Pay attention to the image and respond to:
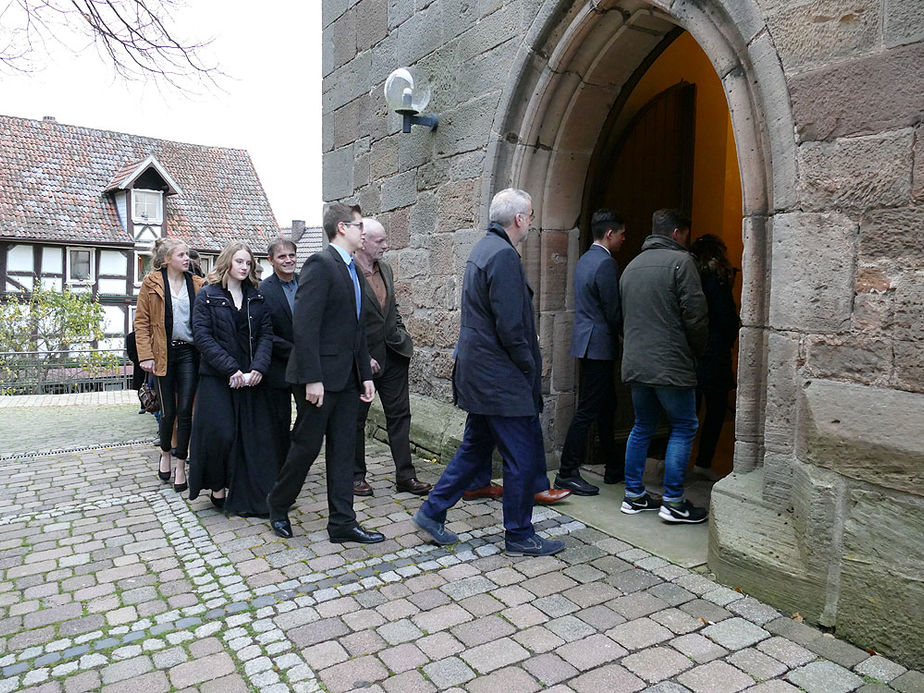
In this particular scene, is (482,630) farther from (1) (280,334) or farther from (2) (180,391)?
(2) (180,391)

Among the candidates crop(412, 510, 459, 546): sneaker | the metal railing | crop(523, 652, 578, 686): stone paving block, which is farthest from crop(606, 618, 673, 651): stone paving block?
the metal railing

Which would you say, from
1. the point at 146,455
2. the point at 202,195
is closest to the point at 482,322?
the point at 146,455

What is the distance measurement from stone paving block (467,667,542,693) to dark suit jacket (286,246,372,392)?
170 centimetres

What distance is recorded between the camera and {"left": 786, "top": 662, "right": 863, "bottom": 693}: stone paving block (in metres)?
2.56

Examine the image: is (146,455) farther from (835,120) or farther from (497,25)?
(835,120)

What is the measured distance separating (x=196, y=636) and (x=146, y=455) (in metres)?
3.68

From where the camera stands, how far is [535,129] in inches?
195

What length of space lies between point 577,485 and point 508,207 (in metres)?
1.88

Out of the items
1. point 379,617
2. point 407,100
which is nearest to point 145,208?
point 407,100

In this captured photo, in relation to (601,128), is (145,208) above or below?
above

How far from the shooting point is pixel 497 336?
144 inches

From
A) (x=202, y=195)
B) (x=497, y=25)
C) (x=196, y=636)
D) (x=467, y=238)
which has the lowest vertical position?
(x=196, y=636)

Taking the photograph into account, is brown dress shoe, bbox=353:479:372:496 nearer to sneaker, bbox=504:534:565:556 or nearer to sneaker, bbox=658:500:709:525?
sneaker, bbox=504:534:565:556

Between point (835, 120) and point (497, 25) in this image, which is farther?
point (497, 25)
